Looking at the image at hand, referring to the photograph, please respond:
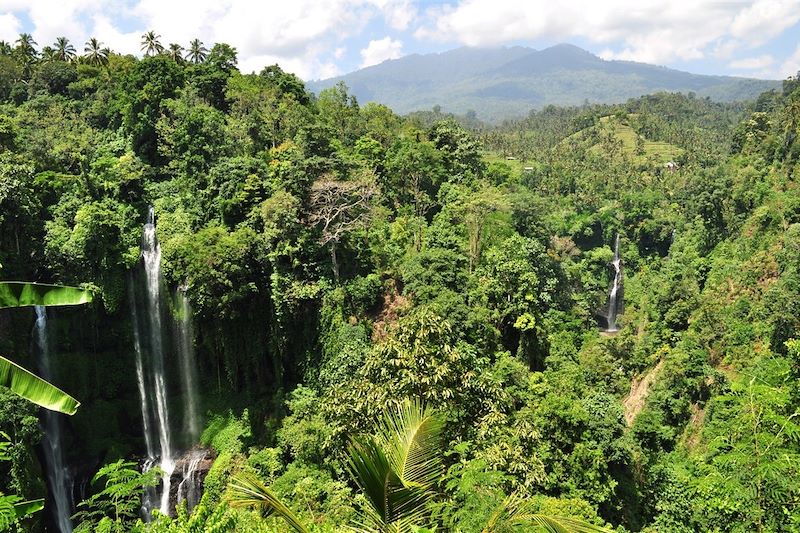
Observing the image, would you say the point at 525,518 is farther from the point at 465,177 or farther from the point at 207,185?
the point at 465,177

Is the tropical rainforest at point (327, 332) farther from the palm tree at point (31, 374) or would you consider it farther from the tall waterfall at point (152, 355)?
the palm tree at point (31, 374)

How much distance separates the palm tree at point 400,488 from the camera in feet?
12.0

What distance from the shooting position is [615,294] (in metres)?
48.2

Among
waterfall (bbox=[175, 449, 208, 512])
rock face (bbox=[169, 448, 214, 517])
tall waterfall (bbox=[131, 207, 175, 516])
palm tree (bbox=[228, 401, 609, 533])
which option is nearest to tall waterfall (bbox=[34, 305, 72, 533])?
tall waterfall (bbox=[131, 207, 175, 516])

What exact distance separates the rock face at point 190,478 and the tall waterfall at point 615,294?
35.9m

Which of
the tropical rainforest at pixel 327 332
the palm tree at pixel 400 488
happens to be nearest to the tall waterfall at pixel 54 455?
the tropical rainforest at pixel 327 332

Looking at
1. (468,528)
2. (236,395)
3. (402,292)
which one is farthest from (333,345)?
(468,528)

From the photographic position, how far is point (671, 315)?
32125 millimetres

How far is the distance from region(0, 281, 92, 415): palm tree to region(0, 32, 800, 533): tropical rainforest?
4.83ft

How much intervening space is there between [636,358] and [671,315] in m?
3.54

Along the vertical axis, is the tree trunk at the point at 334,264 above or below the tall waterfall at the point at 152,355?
above

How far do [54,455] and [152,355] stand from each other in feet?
16.0

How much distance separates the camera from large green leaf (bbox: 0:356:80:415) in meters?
3.09

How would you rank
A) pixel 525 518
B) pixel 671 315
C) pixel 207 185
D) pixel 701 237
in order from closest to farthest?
1. pixel 525 518
2. pixel 207 185
3. pixel 671 315
4. pixel 701 237
